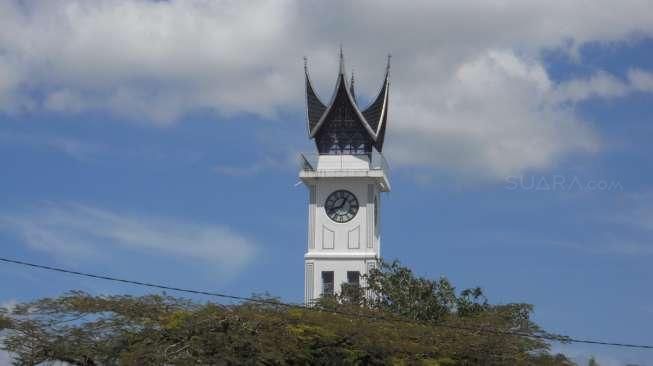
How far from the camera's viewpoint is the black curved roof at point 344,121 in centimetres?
6050

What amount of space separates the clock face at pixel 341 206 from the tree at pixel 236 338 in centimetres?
2444

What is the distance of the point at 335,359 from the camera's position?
1300 inches

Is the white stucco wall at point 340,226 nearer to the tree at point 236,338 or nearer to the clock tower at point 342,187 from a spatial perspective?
the clock tower at point 342,187

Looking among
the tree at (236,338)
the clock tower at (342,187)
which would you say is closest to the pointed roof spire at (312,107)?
the clock tower at (342,187)

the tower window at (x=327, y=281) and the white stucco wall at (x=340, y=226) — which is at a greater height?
the white stucco wall at (x=340, y=226)

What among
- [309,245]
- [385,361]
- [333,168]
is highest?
[333,168]

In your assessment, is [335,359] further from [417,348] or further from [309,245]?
[309,245]

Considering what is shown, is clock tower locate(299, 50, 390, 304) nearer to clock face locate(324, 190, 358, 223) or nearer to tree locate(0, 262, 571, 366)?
clock face locate(324, 190, 358, 223)

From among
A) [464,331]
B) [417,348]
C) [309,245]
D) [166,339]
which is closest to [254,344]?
[166,339]

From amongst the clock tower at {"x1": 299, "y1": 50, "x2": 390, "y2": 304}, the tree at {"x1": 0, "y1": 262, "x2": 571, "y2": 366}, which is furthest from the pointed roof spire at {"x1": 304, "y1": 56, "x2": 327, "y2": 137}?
the tree at {"x1": 0, "y1": 262, "x2": 571, "y2": 366}

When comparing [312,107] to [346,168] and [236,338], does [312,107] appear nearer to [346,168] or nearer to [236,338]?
[346,168]

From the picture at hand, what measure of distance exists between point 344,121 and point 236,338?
103ft

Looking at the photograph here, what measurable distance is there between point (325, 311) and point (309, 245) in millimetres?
24646

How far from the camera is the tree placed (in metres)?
31.1
